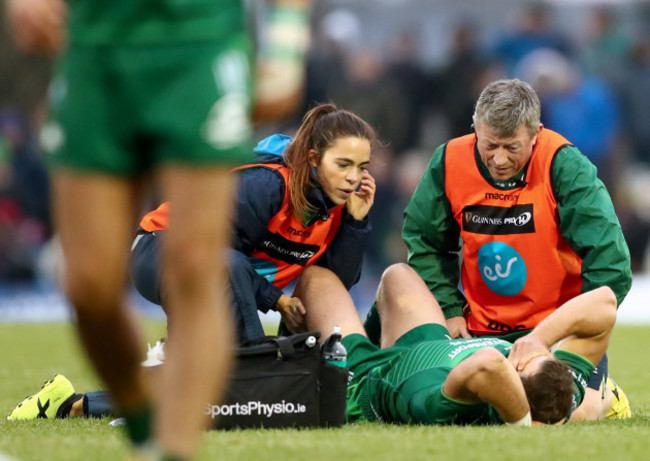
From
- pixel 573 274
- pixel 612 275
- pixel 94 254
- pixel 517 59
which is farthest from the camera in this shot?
pixel 517 59

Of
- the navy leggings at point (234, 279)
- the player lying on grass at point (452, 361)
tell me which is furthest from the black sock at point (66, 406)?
the player lying on grass at point (452, 361)

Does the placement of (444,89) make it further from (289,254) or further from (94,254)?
(94,254)

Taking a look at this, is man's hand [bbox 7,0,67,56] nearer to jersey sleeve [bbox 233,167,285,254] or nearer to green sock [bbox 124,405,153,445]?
green sock [bbox 124,405,153,445]

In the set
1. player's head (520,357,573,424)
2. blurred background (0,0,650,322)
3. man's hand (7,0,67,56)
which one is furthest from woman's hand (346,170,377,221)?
blurred background (0,0,650,322)

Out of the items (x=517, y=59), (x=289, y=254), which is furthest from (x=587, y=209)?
(x=517, y=59)

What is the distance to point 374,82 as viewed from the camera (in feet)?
47.2

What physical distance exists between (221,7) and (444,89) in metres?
11.7

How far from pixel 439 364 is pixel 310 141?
1.50 meters

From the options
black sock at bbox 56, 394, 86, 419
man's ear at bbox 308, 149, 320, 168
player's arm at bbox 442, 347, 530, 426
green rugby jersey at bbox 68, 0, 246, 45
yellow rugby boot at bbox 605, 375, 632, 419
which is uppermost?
green rugby jersey at bbox 68, 0, 246, 45

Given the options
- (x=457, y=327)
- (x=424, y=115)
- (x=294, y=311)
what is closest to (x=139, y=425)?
(x=294, y=311)

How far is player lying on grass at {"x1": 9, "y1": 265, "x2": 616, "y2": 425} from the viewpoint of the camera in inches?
185

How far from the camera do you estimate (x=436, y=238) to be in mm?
6203

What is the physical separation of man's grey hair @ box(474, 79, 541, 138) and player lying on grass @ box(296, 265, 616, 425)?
863 millimetres

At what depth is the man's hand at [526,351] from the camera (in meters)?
4.97
